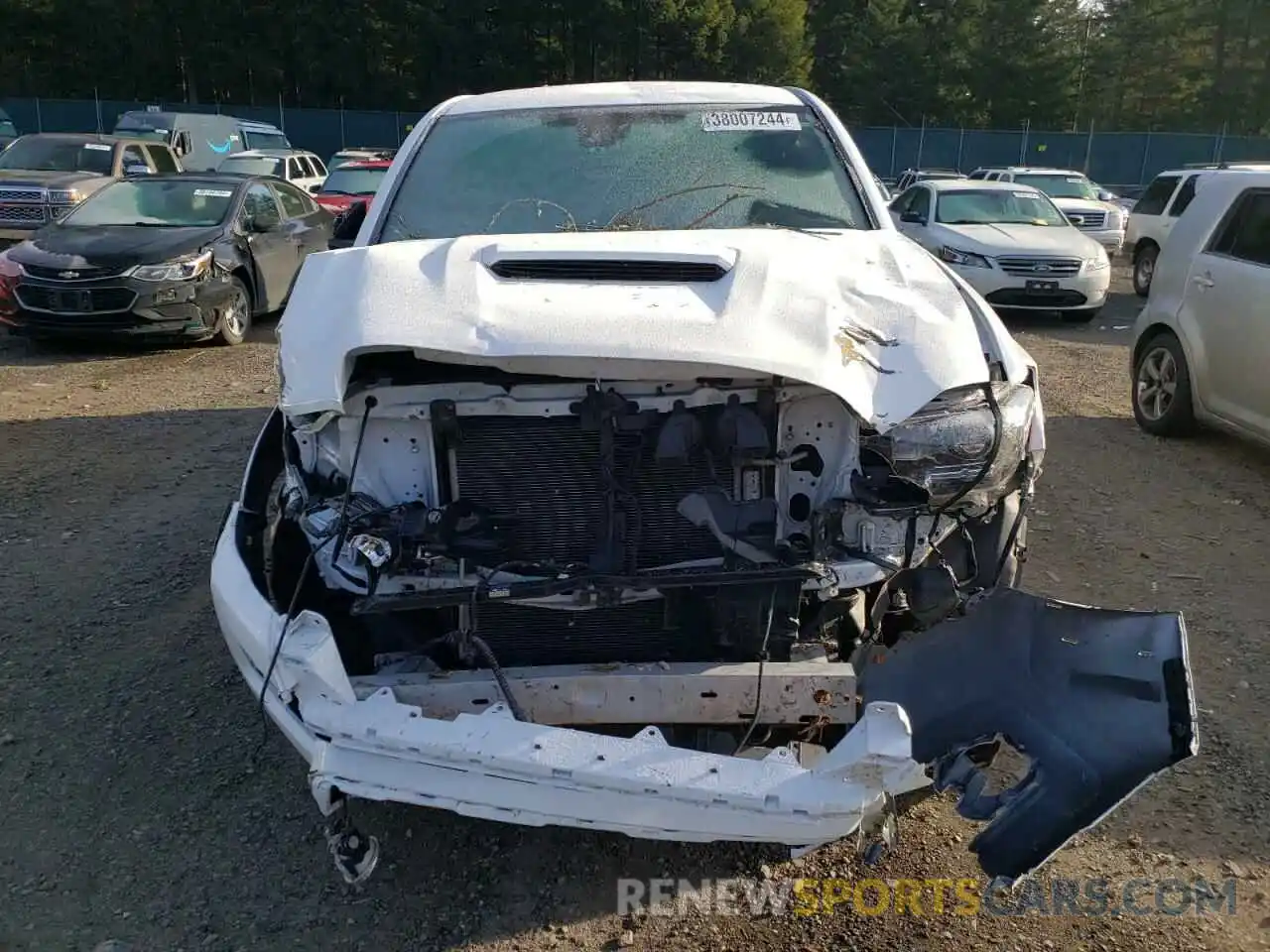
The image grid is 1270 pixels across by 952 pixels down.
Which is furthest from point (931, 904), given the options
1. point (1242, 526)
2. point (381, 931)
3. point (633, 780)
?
point (1242, 526)

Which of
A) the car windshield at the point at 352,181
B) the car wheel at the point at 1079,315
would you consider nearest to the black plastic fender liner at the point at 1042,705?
the car wheel at the point at 1079,315

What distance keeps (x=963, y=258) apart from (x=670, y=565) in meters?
10.1

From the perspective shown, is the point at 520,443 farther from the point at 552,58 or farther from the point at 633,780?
the point at 552,58

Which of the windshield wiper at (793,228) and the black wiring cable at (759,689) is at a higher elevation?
the windshield wiper at (793,228)

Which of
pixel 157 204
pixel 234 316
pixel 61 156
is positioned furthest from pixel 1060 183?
pixel 61 156

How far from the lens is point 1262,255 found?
6250mm

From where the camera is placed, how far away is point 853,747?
2215mm

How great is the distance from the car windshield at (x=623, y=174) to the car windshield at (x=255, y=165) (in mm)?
14675

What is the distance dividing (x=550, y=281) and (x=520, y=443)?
50cm

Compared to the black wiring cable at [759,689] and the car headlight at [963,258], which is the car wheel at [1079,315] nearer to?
the car headlight at [963,258]

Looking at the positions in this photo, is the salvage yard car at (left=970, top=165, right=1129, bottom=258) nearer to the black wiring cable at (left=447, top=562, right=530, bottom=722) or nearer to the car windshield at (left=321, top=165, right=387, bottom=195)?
the car windshield at (left=321, top=165, right=387, bottom=195)

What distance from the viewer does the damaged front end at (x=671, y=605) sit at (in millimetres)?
2400
